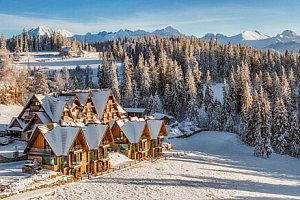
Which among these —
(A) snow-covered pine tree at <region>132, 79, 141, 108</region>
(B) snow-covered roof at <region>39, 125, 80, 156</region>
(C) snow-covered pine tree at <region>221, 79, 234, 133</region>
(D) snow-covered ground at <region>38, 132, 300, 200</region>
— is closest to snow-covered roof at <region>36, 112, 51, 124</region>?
(B) snow-covered roof at <region>39, 125, 80, 156</region>

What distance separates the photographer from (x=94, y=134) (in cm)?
4644

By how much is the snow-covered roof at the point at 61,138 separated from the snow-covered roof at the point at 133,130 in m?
12.3

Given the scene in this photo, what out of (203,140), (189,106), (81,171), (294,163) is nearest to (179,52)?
(189,106)

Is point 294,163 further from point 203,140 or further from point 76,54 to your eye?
point 76,54

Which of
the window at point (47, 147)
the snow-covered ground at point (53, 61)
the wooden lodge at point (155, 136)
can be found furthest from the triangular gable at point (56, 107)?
the snow-covered ground at point (53, 61)

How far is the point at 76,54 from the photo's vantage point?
193 m

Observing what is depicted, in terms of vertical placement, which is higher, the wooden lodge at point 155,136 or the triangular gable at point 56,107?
the triangular gable at point 56,107

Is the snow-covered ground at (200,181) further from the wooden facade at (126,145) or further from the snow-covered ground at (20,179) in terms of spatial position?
the wooden facade at (126,145)

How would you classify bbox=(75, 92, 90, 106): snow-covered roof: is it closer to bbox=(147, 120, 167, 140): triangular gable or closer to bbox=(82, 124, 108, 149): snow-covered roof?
bbox=(147, 120, 167, 140): triangular gable

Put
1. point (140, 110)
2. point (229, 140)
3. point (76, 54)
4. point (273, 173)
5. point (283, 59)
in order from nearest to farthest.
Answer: point (273, 173) < point (229, 140) < point (140, 110) < point (283, 59) < point (76, 54)

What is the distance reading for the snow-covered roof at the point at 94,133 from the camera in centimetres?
4524

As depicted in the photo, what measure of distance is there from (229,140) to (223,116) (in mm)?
14176

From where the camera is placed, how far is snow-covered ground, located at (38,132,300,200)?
36.2 m

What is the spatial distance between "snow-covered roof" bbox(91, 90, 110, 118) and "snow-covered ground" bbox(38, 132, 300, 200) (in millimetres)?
17614
